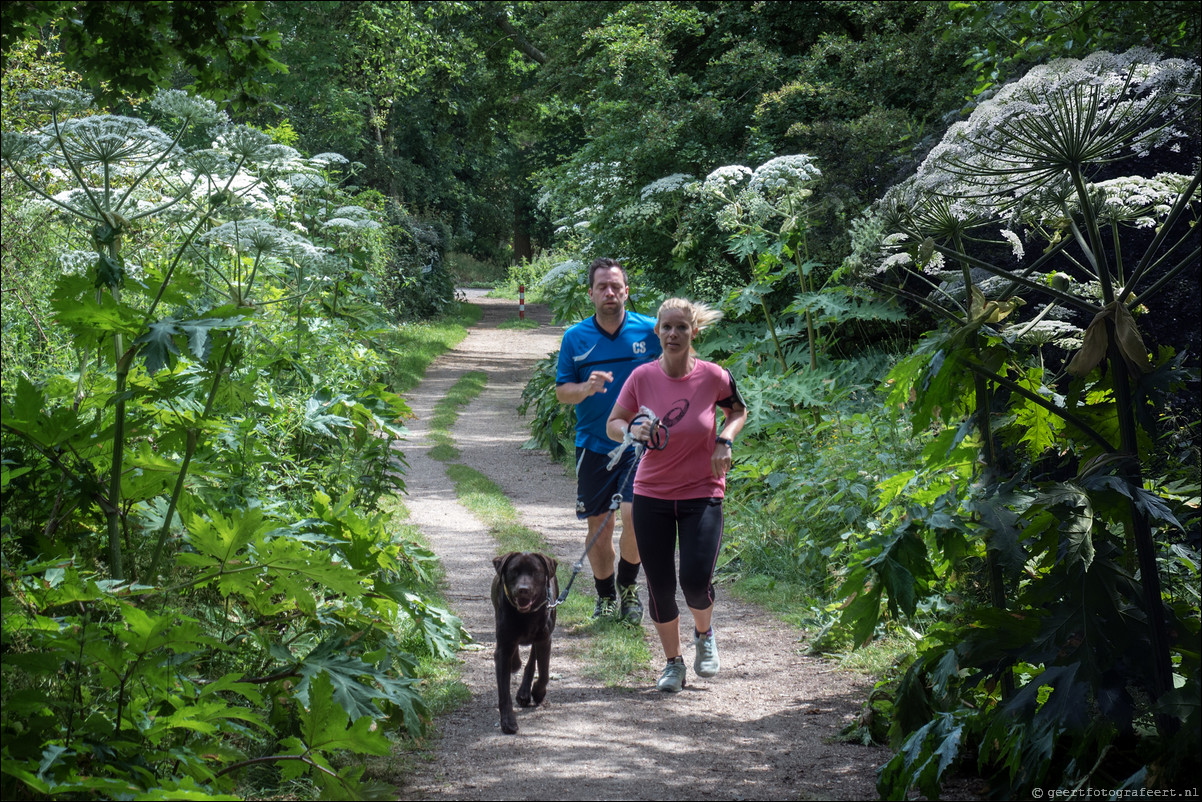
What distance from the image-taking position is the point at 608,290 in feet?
20.7

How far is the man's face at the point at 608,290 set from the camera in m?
6.30

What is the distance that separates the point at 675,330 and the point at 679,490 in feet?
2.82

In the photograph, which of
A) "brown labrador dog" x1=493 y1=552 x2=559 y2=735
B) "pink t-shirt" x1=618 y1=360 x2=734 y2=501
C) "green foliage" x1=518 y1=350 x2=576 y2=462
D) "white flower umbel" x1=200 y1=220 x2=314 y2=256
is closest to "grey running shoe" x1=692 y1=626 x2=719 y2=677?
"pink t-shirt" x1=618 y1=360 x2=734 y2=501

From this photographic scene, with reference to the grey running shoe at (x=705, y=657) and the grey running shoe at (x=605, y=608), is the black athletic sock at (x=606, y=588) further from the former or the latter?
the grey running shoe at (x=705, y=657)

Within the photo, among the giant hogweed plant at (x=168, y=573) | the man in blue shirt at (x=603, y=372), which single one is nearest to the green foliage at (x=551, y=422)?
the man in blue shirt at (x=603, y=372)

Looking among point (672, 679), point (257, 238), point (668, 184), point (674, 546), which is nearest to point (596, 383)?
point (674, 546)

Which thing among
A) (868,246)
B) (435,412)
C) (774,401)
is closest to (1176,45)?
(868,246)

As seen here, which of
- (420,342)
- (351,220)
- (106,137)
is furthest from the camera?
(420,342)

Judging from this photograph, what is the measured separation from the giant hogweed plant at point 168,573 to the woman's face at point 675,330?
180cm

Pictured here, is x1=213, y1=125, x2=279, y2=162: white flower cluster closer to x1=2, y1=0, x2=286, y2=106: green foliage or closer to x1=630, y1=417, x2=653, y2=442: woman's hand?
x1=2, y1=0, x2=286, y2=106: green foliage

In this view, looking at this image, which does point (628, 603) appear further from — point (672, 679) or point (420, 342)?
point (420, 342)

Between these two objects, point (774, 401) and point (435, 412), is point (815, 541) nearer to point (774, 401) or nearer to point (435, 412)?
point (774, 401)

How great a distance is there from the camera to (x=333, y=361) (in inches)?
320

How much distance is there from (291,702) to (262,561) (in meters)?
0.81
